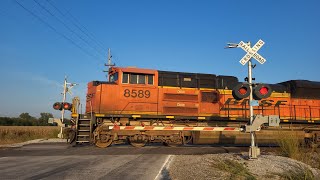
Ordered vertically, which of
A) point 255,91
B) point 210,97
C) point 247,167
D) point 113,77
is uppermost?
point 113,77

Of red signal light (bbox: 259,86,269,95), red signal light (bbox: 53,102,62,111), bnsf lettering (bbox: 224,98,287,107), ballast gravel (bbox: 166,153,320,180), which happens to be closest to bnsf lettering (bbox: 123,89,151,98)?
red signal light (bbox: 53,102,62,111)

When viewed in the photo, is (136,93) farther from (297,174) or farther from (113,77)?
(297,174)

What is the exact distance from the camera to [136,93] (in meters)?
14.1

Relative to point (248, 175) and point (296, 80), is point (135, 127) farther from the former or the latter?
point (296, 80)

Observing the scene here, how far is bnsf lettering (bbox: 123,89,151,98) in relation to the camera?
13.9 meters

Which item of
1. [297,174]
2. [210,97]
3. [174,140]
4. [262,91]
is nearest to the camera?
[297,174]

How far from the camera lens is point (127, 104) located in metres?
13.9

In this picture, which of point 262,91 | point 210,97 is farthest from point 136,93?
point 262,91

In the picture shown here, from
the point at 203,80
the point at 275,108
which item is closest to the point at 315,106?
the point at 275,108

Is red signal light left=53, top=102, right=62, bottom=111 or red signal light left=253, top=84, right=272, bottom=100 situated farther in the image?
red signal light left=53, top=102, right=62, bottom=111

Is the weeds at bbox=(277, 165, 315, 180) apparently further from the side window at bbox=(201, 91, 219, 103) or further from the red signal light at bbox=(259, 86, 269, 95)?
the side window at bbox=(201, 91, 219, 103)

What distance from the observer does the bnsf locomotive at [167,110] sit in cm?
1335

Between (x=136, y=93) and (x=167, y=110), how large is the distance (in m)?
1.86

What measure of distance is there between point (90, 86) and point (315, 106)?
13.4 meters
